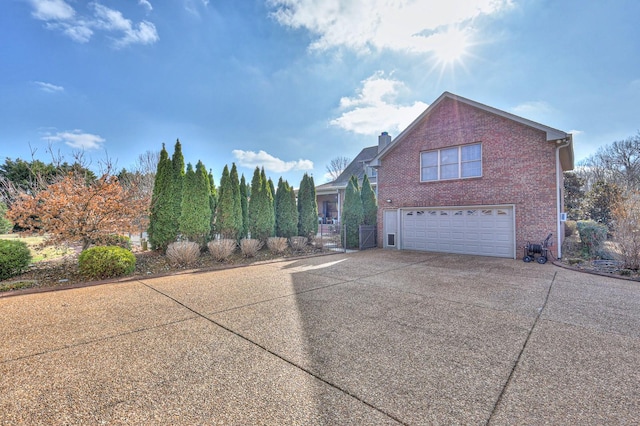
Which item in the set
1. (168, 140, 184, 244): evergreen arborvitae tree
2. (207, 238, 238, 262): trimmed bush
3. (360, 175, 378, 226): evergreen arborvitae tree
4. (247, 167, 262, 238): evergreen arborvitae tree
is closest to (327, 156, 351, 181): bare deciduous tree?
(360, 175, 378, 226): evergreen arborvitae tree

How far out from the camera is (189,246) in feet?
29.2

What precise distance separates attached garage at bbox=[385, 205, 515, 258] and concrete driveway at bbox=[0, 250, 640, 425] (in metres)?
4.77

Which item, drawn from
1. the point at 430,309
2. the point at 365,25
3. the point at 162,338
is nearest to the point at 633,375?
the point at 430,309

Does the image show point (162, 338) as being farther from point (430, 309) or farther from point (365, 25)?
point (365, 25)

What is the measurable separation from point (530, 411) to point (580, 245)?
47.6 feet

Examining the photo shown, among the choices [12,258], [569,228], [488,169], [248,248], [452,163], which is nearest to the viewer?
[12,258]

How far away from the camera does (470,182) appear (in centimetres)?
1144

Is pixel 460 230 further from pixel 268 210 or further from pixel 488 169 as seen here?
pixel 268 210

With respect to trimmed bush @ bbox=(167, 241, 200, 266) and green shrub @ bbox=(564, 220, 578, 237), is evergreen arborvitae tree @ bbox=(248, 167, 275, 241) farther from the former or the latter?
green shrub @ bbox=(564, 220, 578, 237)

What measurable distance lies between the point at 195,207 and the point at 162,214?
3.58 feet

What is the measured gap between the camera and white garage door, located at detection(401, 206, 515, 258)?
421 inches

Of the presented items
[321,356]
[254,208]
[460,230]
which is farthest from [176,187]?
[460,230]

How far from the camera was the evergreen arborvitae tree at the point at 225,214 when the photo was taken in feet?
36.6

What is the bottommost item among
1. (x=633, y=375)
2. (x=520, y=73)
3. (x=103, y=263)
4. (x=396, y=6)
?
(x=633, y=375)
